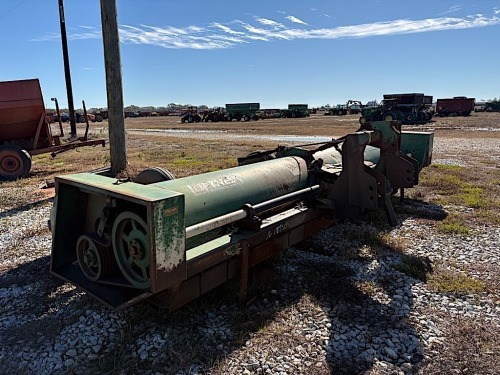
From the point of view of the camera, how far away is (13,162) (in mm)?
9852

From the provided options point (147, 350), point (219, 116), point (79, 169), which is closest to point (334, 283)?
point (147, 350)

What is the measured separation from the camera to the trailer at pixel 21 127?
32.3 ft

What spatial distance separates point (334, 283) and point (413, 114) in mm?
29300

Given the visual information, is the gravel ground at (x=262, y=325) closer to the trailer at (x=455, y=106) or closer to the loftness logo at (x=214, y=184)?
the loftness logo at (x=214, y=184)

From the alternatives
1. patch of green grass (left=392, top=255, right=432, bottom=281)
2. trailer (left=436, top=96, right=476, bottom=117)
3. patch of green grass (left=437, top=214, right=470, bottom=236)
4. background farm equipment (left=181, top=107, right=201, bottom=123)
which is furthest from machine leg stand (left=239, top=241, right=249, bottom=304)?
trailer (left=436, top=96, right=476, bottom=117)

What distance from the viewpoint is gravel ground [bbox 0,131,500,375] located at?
2.80 meters

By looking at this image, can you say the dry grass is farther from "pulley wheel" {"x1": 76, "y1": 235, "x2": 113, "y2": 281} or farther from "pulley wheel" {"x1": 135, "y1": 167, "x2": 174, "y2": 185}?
"pulley wheel" {"x1": 135, "y1": 167, "x2": 174, "y2": 185}

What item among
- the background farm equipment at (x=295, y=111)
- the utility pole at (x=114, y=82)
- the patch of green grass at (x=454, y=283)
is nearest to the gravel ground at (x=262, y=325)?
the patch of green grass at (x=454, y=283)

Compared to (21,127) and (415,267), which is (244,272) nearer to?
(415,267)

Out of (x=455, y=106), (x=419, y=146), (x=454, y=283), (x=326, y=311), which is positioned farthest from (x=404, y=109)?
(x=326, y=311)

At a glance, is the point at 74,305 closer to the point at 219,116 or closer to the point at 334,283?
the point at 334,283

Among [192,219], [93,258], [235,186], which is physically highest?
[235,186]

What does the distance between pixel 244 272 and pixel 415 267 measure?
203cm

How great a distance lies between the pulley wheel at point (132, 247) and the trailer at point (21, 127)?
8419 mm
